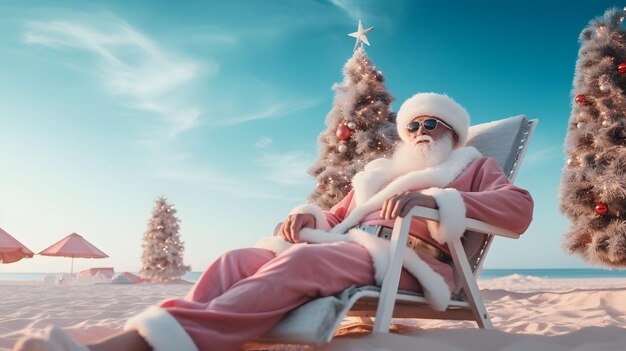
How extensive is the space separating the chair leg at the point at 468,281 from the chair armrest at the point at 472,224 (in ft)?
0.36

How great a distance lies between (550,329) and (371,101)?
519 cm

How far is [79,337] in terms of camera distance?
2139 mm

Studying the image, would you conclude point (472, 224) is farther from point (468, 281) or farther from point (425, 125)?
point (425, 125)

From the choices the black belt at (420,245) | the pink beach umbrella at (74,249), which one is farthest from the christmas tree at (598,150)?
the pink beach umbrella at (74,249)

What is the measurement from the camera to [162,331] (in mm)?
1586

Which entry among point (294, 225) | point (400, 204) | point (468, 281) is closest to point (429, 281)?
point (468, 281)

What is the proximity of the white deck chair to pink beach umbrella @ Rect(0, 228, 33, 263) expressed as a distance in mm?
13197

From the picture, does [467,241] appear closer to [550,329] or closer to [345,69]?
[550,329]

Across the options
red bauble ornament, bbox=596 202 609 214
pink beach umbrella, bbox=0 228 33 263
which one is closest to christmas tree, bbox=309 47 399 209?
red bauble ornament, bbox=596 202 609 214

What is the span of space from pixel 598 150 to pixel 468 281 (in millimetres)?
4938

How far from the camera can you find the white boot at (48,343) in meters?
1.33

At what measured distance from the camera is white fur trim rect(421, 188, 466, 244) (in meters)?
2.31

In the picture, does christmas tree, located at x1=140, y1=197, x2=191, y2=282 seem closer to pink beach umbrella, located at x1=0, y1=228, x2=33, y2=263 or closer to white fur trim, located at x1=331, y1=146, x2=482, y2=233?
pink beach umbrella, located at x1=0, y1=228, x2=33, y2=263

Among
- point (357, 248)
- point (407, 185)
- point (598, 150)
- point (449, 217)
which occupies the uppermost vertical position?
point (598, 150)
